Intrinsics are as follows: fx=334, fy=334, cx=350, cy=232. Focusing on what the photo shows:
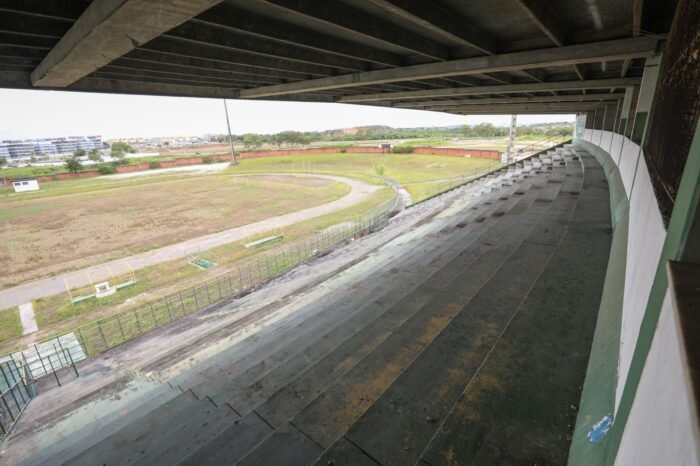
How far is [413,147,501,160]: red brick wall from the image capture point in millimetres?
60531

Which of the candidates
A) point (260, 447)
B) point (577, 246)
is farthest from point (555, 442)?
point (577, 246)

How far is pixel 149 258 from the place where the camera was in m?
23.2

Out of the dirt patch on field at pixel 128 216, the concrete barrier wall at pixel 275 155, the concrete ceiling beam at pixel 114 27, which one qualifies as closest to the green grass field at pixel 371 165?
the concrete barrier wall at pixel 275 155

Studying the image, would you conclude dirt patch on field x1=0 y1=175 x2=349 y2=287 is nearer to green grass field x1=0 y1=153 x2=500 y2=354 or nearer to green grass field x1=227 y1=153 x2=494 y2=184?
green grass field x1=0 y1=153 x2=500 y2=354

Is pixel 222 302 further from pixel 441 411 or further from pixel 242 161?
pixel 242 161

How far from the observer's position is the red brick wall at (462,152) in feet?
199

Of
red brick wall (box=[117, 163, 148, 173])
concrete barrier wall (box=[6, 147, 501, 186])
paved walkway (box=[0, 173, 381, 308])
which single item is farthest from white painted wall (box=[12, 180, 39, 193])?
paved walkway (box=[0, 173, 381, 308])

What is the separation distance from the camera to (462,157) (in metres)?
65.9

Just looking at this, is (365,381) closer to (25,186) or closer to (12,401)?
(12,401)

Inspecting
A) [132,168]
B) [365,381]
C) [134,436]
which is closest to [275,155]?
[132,168]

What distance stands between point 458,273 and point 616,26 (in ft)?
18.6

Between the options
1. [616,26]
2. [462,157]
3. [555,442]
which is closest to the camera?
[555,442]

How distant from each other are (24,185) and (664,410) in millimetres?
91206

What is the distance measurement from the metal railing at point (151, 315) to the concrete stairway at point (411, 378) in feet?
21.7
